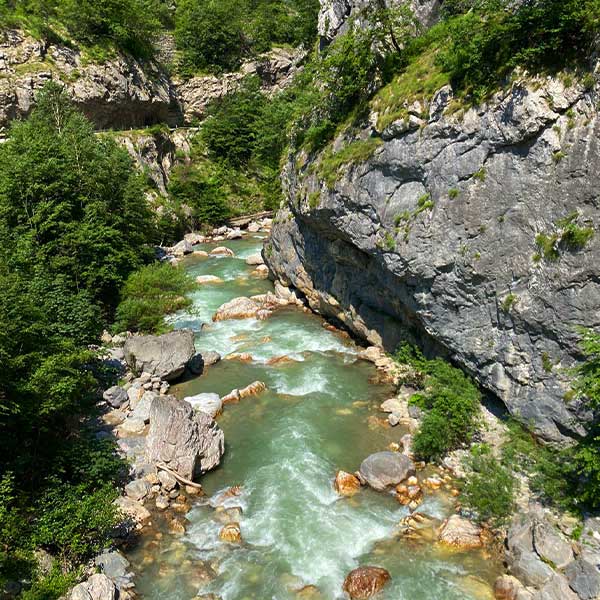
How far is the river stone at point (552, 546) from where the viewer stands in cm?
1013

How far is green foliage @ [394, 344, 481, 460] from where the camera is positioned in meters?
14.2

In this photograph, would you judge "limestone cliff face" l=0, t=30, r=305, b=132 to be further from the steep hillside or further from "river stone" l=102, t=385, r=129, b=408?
the steep hillside

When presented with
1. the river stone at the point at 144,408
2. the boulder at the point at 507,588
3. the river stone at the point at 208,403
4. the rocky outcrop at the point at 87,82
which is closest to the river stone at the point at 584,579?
the boulder at the point at 507,588

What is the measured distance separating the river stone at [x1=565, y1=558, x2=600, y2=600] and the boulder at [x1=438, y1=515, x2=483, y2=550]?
2.19 metres

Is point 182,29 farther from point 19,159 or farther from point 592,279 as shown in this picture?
point 592,279

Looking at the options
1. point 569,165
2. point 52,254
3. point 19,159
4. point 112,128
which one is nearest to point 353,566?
point 569,165

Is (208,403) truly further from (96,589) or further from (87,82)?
(87,82)

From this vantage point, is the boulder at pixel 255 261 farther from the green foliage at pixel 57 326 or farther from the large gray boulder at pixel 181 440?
the large gray boulder at pixel 181 440

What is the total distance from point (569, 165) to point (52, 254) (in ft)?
70.5

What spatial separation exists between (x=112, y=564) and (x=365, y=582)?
5893 millimetres

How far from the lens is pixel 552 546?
10.3m

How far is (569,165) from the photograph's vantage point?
→ 485 inches

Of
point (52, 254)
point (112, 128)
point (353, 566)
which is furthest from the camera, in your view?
point (112, 128)

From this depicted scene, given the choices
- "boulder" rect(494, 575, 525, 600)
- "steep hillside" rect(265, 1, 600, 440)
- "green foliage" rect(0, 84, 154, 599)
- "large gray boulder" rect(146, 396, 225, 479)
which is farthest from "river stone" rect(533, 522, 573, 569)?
"green foliage" rect(0, 84, 154, 599)
